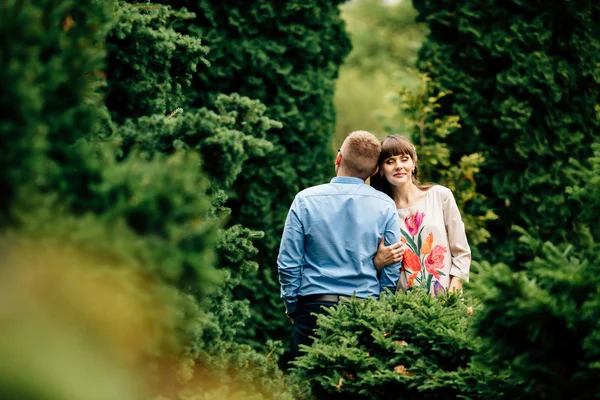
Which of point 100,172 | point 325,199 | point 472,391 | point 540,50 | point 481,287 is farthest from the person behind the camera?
point 540,50

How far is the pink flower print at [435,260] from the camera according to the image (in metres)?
4.54

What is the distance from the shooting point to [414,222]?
462 cm

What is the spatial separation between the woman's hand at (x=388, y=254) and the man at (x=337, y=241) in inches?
1.5

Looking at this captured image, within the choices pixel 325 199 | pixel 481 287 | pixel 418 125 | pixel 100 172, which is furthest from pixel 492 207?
pixel 100 172

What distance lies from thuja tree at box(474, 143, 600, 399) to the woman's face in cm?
166

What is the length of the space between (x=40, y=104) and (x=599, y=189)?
2.62 m

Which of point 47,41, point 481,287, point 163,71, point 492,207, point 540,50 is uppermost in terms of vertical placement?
point 540,50

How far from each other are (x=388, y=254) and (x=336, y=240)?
36 centimetres

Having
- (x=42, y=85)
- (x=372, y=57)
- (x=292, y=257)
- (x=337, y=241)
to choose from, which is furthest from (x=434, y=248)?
(x=372, y=57)

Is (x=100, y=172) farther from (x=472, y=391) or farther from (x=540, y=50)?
(x=540, y=50)

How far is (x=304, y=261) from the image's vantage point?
4367mm

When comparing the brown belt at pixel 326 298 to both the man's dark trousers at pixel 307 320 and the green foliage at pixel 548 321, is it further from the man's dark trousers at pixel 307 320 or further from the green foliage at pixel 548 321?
the green foliage at pixel 548 321

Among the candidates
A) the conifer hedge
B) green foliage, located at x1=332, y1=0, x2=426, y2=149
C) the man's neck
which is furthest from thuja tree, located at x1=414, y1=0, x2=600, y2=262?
green foliage, located at x1=332, y1=0, x2=426, y2=149

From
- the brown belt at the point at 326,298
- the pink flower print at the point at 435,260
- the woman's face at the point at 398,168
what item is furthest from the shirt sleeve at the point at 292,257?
the pink flower print at the point at 435,260
